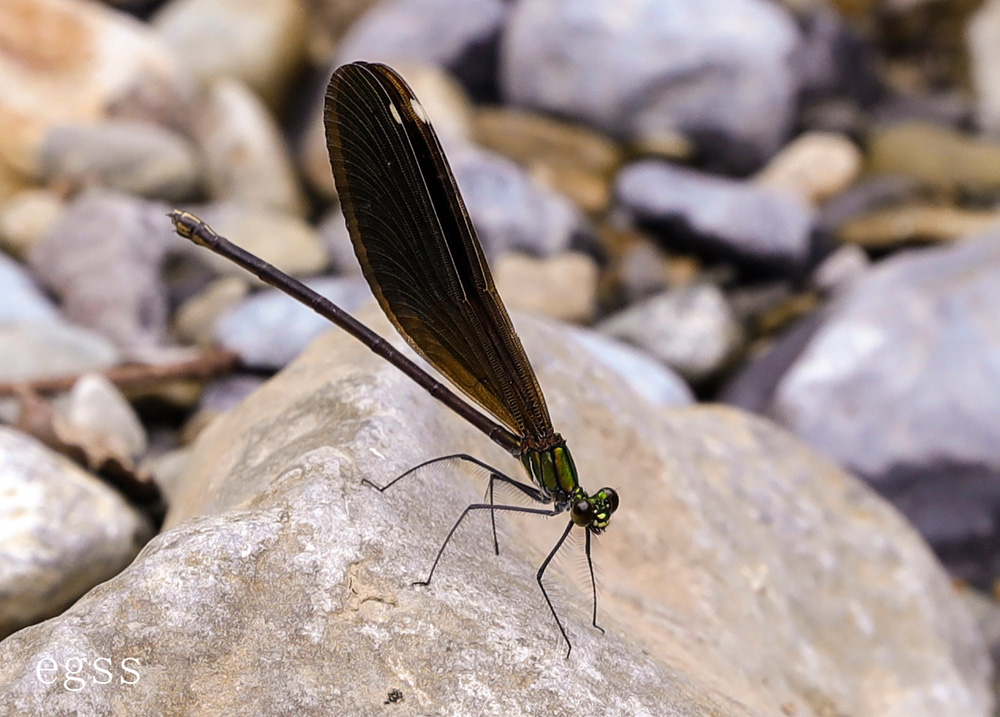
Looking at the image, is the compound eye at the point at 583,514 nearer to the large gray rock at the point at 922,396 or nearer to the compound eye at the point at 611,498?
the compound eye at the point at 611,498

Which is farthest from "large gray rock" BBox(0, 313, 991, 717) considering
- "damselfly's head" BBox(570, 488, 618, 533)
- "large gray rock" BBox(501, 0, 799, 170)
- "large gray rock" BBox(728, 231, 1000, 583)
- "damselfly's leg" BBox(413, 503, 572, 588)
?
"large gray rock" BBox(501, 0, 799, 170)

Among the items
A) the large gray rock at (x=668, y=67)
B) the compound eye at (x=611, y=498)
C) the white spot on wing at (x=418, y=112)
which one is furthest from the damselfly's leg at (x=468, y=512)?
the large gray rock at (x=668, y=67)

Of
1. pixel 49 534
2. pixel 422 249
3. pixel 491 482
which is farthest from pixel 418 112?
pixel 49 534

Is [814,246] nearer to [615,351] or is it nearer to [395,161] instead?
[615,351]

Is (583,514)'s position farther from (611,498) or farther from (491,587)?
(491,587)

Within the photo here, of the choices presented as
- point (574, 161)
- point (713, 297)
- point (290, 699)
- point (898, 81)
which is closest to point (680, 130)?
point (574, 161)
